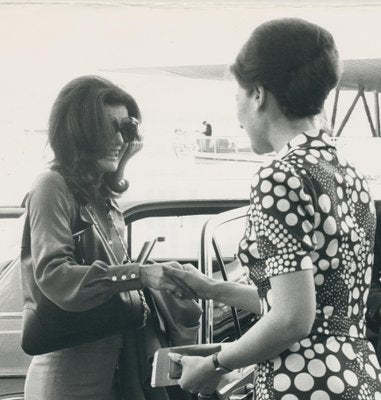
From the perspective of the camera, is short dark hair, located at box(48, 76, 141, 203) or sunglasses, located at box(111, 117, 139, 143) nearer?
short dark hair, located at box(48, 76, 141, 203)

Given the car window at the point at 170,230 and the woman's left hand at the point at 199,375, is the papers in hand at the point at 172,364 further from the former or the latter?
the car window at the point at 170,230

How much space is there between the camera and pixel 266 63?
57.4 inches

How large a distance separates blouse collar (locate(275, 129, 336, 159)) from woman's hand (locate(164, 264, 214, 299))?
532mm

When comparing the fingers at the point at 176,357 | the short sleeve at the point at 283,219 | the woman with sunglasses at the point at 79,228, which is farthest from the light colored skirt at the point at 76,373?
the short sleeve at the point at 283,219

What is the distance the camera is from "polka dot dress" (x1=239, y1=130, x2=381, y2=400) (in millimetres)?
1367

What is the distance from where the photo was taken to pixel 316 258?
1.41m

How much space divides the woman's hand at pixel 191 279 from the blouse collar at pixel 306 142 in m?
0.53

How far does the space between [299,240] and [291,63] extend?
0.35m

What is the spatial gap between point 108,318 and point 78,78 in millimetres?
711

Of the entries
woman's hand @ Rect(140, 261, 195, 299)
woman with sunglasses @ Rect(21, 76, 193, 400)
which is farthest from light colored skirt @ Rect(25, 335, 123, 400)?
woman's hand @ Rect(140, 261, 195, 299)

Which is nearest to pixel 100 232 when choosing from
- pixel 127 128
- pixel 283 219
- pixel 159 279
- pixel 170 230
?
pixel 159 279

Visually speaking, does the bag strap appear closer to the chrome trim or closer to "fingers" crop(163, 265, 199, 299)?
"fingers" crop(163, 265, 199, 299)

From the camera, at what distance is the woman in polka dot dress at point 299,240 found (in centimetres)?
136

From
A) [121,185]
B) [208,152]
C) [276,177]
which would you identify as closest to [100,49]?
[208,152]
